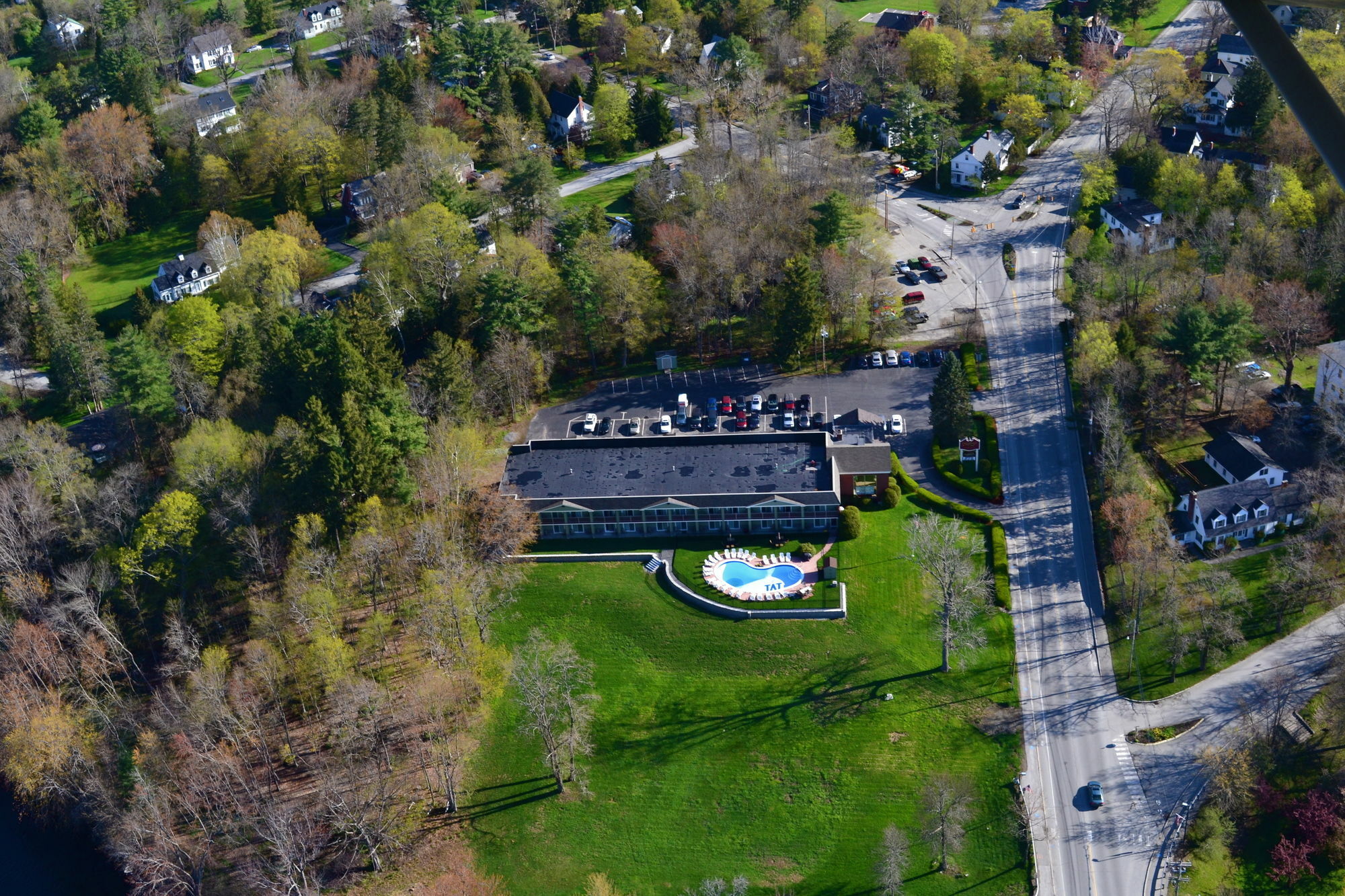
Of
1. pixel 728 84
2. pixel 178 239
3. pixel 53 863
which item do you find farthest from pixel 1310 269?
pixel 178 239

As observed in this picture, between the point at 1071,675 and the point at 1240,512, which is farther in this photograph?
the point at 1240,512

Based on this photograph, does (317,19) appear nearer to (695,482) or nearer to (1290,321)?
(695,482)

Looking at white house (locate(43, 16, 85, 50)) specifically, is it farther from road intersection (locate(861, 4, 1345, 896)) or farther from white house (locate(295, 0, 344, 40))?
road intersection (locate(861, 4, 1345, 896))

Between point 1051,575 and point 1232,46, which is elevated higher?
point 1232,46

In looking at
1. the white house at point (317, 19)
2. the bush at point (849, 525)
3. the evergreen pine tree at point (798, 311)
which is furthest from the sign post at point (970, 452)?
the white house at point (317, 19)

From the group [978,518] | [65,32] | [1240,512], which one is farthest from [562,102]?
[1240,512]

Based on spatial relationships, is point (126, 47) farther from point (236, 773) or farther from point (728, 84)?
point (236, 773)

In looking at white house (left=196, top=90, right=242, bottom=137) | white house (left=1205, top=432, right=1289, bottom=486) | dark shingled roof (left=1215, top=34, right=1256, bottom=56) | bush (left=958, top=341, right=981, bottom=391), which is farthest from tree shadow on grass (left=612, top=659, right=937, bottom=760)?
white house (left=196, top=90, right=242, bottom=137)
